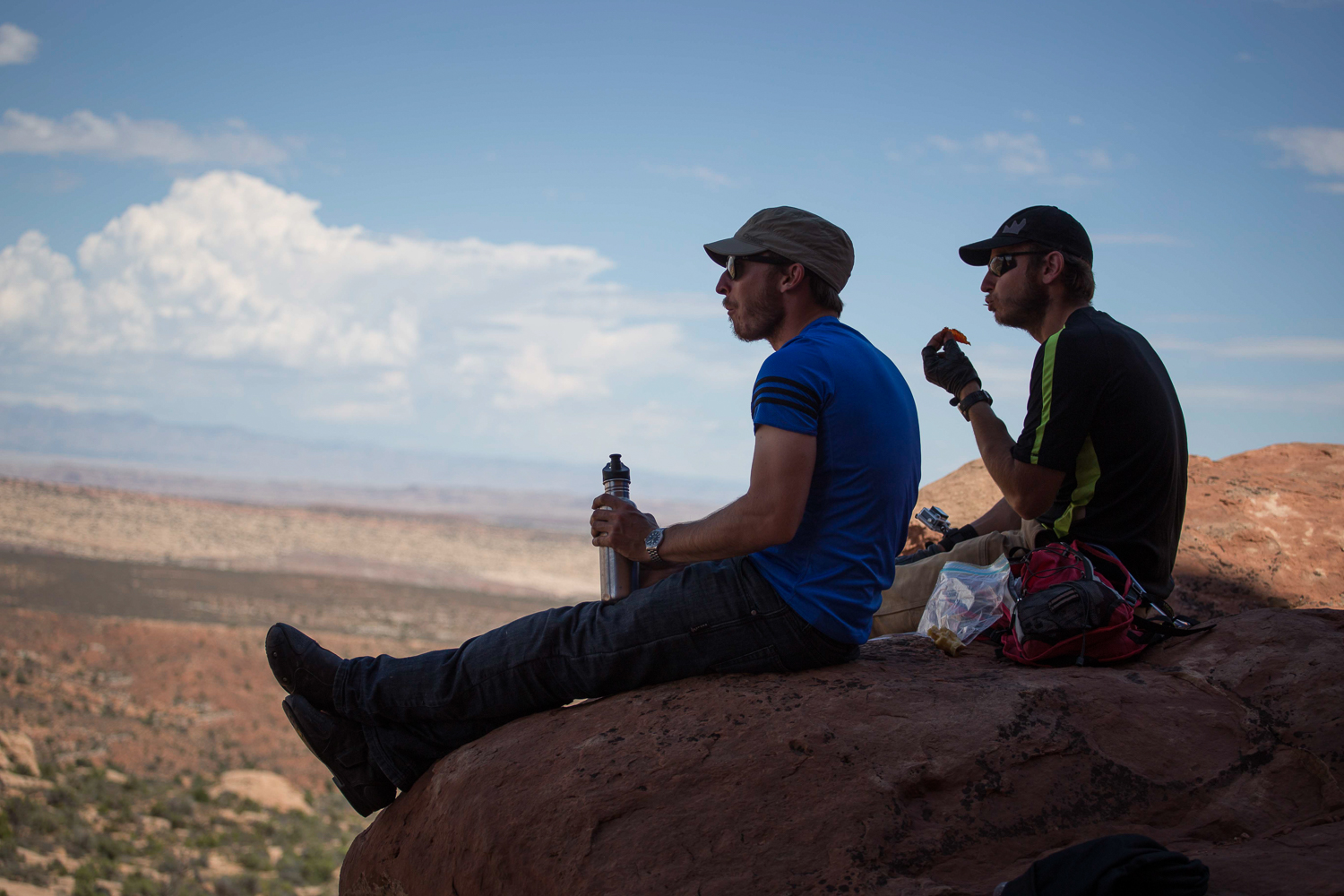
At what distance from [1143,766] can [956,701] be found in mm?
564


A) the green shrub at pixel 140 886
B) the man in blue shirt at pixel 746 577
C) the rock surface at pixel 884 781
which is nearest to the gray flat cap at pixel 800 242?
the man in blue shirt at pixel 746 577

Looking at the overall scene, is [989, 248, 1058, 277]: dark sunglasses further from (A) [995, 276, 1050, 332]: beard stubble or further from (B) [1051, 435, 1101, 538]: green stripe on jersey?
(B) [1051, 435, 1101, 538]: green stripe on jersey

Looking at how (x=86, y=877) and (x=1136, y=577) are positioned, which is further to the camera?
(x=86, y=877)

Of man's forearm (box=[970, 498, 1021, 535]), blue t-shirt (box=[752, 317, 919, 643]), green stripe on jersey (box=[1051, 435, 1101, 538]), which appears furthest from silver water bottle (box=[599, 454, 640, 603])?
man's forearm (box=[970, 498, 1021, 535])

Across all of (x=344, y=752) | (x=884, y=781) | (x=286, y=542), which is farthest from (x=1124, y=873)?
(x=286, y=542)

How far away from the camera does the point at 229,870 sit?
551 inches

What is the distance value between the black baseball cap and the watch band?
589 millimetres

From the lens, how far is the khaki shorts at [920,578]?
4191 mm

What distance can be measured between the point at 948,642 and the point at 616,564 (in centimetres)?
134

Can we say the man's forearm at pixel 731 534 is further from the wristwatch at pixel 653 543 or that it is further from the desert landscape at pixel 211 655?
the desert landscape at pixel 211 655

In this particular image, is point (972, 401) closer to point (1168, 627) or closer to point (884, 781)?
point (1168, 627)

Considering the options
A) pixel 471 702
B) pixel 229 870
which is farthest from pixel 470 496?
pixel 471 702

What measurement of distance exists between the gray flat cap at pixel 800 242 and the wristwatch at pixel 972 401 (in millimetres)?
966

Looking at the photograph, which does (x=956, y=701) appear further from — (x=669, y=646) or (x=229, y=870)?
(x=229, y=870)
